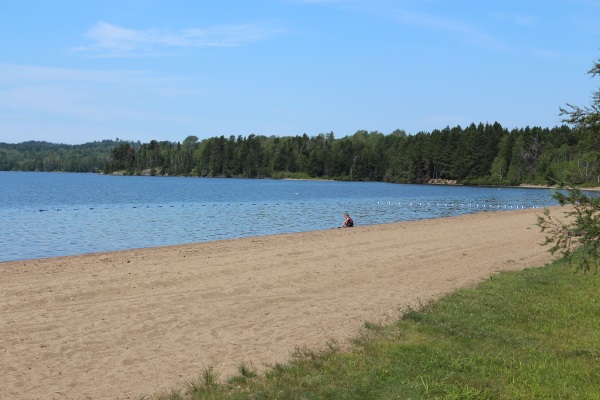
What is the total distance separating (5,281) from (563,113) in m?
13.3

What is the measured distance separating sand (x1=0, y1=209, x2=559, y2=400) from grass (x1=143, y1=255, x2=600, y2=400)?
2.60 ft

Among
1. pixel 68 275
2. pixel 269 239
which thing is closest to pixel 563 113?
pixel 68 275

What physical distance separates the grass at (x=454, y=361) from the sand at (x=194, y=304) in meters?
0.79

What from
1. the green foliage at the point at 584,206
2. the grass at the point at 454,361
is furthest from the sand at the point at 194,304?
the green foliage at the point at 584,206

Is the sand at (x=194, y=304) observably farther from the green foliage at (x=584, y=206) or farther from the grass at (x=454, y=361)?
the green foliage at (x=584, y=206)

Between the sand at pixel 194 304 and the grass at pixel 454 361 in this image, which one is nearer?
the grass at pixel 454 361

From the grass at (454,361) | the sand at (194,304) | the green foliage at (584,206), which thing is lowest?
the sand at (194,304)

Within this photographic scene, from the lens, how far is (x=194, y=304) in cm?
1334

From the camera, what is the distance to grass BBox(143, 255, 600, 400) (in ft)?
24.1

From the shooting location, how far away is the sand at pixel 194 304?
9016 mm

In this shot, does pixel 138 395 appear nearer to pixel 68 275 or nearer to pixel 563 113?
pixel 563 113

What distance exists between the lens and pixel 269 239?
28500 millimetres

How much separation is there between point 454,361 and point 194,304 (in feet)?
21.4

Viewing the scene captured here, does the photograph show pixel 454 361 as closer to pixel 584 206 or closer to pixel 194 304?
pixel 584 206
